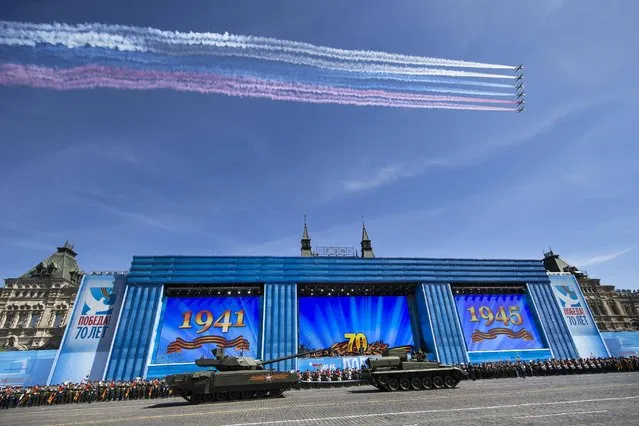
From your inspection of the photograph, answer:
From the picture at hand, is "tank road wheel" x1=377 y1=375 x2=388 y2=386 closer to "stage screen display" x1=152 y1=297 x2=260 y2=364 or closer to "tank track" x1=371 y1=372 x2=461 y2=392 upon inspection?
"tank track" x1=371 y1=372 x2=461 y2=392

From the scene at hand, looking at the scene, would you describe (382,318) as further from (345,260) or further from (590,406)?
(590,406)

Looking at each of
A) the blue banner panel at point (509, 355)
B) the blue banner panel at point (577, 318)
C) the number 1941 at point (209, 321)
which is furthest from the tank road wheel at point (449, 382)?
the blue banner panel at point (577, 318)

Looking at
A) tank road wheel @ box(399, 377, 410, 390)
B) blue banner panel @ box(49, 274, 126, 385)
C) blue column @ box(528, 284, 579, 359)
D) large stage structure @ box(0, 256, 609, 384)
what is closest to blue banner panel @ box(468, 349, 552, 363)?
large stage structure @ box(0, 256, 609, 384)

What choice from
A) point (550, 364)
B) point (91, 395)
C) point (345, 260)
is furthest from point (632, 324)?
point (91, 395)

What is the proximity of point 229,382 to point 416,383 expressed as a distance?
10.5m

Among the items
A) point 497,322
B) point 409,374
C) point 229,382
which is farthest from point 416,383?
point 497,322

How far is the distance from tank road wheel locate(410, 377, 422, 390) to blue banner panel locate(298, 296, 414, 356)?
43.9 feet

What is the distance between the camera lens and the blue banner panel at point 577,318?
3478 centimetres

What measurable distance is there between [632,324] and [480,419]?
8383 cm

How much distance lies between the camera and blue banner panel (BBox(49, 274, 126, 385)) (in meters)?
27.5

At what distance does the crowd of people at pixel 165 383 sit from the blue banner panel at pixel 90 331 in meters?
1.74

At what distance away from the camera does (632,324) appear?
64188mm

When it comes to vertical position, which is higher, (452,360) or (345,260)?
(345,260)

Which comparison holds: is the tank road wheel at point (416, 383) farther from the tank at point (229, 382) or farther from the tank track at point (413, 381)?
the tank at point (229, 382)
